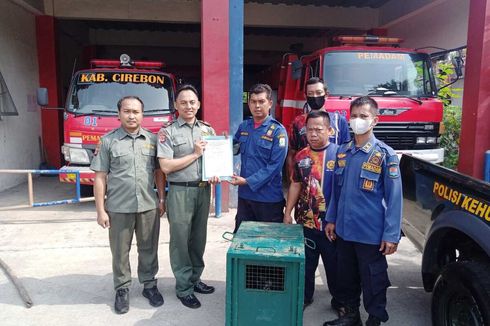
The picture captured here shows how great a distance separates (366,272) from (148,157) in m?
1.85

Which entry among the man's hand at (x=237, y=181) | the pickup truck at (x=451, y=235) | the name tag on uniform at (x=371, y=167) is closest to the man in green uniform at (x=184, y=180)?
the man's hand at (x=237, y=181)

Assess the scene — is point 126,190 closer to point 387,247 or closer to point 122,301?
point 122,301

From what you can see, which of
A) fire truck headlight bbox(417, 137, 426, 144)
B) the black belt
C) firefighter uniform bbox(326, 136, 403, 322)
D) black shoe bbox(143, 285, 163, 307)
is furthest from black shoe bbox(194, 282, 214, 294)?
fire truck headlight bbox(417, 137, 426, 144)

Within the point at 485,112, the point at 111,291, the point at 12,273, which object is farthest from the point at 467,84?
the point at 12,273

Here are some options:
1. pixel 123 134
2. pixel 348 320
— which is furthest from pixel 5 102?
pixel 348 320

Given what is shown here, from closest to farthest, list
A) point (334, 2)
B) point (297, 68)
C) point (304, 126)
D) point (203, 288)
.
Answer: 1. point (203, 288)
2. point (304, 126)
3. point (297, 68)
4. point (334, 2)

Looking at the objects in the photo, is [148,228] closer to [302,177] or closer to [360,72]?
[302,177]

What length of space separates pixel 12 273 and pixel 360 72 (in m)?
5.20

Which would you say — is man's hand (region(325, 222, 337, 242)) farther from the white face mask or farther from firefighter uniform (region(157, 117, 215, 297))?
firefighter uniform (region(157, 117, 215, 297))

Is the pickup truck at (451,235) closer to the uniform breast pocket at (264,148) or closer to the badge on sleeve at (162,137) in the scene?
the uniform breast pocket at (264,148)

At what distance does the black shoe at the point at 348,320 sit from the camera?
294 centimetres

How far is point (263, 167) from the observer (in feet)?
10.9

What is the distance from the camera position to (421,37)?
412 inches

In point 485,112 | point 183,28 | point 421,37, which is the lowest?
point 485,112
